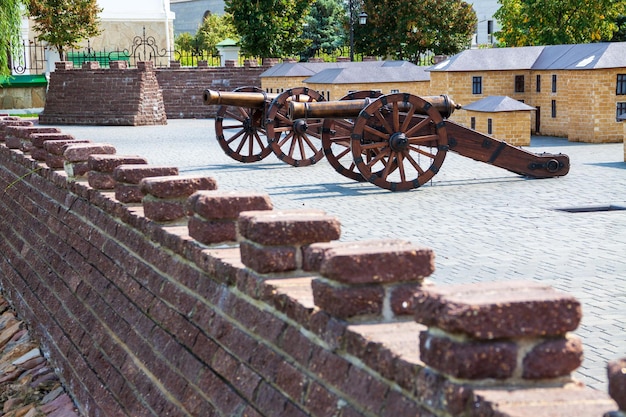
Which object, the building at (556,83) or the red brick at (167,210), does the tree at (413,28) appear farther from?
the red brick at (167,210)

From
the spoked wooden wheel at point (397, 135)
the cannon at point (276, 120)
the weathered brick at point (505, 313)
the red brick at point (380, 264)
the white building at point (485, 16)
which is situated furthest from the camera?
the white building at point (485, 16)

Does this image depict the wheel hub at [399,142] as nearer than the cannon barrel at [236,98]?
Yes

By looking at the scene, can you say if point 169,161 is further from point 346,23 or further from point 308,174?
point 346,23

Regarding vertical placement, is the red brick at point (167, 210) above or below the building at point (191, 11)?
below

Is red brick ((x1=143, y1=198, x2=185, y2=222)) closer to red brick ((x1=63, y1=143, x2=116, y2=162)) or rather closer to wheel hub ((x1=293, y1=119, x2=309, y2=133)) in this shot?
red brick ((x1=63, y1=143, x2=116, y2=162))

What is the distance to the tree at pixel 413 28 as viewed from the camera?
43531mm

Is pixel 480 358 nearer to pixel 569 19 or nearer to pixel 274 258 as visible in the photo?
pixel 274 258

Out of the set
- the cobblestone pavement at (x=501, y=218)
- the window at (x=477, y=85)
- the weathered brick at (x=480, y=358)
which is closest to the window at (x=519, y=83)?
the window at (x=477, y=85)

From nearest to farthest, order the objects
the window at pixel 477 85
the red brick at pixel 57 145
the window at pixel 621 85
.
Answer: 1. the red brick at pixel 57 145
2. the window at pixel 621 85
3. the window at pixel 477 85

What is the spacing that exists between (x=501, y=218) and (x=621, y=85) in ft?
42.9

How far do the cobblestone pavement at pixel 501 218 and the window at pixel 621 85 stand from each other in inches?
109

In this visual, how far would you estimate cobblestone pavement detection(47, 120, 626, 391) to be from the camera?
7.57 metres

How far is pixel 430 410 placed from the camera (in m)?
3.31

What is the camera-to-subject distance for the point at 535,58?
26.5 metres
